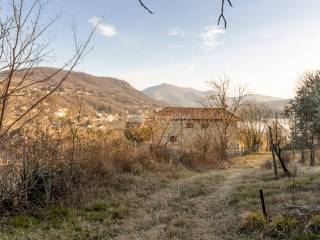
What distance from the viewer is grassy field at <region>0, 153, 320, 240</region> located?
23.0 ft

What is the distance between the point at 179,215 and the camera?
8938 mm

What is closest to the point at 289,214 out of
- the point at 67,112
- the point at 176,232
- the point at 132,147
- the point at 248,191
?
the point at 176,232

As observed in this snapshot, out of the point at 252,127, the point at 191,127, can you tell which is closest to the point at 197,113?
the point at 252,127

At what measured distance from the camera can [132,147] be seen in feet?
52.5

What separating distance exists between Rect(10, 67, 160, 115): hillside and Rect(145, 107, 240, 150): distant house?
10.2 feet

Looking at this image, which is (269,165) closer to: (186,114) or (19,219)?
(19,219)

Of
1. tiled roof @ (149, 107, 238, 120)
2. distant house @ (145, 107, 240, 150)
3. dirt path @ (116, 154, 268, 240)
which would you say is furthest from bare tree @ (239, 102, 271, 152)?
dirt path @ (116, 154, 268, 240)

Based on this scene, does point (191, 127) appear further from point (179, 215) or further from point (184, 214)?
point (179, 215)

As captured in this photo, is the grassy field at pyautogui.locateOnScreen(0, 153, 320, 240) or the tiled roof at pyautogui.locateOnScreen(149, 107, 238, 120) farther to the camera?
the tiled roof at pyautogui.locateOnScreen(149, 107, 238, 120)

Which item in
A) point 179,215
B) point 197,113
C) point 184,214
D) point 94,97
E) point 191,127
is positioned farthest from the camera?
point 94,97

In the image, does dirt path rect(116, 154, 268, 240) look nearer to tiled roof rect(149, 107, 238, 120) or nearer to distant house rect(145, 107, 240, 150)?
distant house rect(145, 107, 240, 150)

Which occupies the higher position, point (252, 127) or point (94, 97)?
point (94, 97)

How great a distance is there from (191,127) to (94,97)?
72.4 metres

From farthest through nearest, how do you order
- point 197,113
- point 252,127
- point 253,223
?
point 197,113
point 252,127
point 253,223
